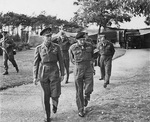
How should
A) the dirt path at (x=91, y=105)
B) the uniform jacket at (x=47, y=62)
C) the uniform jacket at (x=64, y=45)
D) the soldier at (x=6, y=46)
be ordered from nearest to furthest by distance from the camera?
the uniform jacket at (x=47, y=62), the dirt path at (x=91, y=105), the uniform jacket at (x=64, y=45), the soldier at (x=6, y=46)

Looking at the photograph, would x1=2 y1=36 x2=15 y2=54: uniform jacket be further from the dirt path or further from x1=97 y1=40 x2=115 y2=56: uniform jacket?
x1=97 y1=40 x2=115 y2=56: uniform jacket

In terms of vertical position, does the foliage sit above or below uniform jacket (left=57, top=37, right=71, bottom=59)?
above

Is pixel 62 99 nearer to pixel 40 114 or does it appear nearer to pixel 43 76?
pixel 40 114

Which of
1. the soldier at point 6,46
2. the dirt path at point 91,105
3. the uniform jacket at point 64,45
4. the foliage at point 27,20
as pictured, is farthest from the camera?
the foliage at point 27,20

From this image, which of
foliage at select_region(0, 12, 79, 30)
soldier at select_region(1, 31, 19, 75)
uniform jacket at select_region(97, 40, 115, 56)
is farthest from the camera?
foliage at select_region(0, 12, 79, 30)

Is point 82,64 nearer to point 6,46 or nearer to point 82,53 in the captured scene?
point 82,53

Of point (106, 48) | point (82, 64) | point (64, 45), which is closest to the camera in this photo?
point (82, 64)

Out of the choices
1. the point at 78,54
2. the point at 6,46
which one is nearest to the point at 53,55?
the point at 78,54

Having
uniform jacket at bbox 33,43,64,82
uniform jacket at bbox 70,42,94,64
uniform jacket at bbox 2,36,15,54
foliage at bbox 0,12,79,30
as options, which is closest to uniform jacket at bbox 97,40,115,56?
uniform jacket at bbox 70,42,94,64

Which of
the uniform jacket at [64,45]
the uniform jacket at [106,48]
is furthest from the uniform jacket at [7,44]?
the uniform jacket at [106,48]

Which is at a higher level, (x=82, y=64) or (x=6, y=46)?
(x=6, y=46)

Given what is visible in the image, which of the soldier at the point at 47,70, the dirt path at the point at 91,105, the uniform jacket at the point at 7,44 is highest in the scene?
the uniform jacket at the point at 7,44

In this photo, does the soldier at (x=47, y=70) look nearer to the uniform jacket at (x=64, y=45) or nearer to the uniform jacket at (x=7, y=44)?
the uniform jacket at (x=64, y=45)

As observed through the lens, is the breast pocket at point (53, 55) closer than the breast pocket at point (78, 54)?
Yes
